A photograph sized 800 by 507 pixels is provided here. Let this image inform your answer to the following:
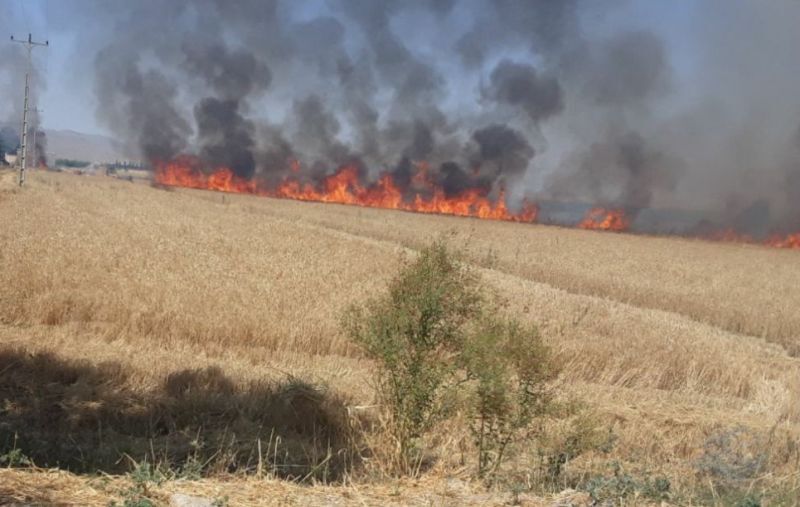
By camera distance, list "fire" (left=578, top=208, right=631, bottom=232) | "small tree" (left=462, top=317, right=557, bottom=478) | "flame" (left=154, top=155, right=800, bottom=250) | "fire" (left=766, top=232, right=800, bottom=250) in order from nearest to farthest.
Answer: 1. "small tree" (left=462, top=317, right=557, bottom=478)
2. "fire" (left=766, top=232, right=800, bottom=250)
3. "fire" (left=578, top=208, right=631, bottom=232)
4. "flame" (left=154, top=155, right=800, bottom=250)

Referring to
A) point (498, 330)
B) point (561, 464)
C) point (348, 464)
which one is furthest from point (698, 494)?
point (348, 464)

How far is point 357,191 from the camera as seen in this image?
295 ft

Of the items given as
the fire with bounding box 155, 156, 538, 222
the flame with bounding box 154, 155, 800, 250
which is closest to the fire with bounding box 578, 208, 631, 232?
the flame with bounding box 154, 155, 800, 250

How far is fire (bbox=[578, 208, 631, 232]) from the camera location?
7250 cm

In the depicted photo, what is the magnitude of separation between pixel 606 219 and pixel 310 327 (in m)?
65.8

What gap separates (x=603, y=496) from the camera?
5.60 m

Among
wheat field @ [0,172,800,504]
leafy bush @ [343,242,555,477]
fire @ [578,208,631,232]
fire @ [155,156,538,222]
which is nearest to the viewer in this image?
leafy bush @ [343,242,555,477]

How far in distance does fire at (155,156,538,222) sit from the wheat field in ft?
180

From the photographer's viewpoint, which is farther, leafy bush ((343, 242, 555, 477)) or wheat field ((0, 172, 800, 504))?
wheat field ((0, 172, 800, 504))

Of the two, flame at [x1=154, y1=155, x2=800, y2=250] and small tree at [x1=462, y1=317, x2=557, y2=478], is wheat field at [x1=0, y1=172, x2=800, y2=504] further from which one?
flame at [x1=154, y1=155, x2=800, y2=250]

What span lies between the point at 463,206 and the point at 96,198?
5071cm

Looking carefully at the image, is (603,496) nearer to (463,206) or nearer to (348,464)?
(348,464)

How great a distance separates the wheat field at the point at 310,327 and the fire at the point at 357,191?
54.9 meters

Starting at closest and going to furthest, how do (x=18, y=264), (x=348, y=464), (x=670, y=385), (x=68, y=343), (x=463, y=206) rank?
(x=348, y=464), (x=68, y=343), (x=670, y=385), (x=18, y=264), (x=463, y=206)
